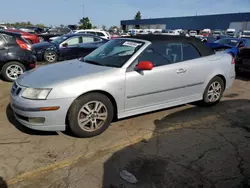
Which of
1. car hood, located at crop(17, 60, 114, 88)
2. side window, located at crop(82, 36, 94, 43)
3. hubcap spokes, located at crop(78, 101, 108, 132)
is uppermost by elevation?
side window, located at crop(82, 36, 94, 43)

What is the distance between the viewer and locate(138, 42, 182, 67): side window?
4020 millimetres

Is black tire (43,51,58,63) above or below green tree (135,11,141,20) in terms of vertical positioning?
below

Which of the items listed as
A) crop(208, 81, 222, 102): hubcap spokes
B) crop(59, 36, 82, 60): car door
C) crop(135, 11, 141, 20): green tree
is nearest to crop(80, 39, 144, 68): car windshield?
crop(208, 81, 222, 102): hubcap spokes

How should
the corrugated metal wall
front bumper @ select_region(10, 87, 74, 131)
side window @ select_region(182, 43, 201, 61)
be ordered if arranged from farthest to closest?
the corrugated metal wall < side window @ select_region(182, 43, 201, 61) < front bumper @ select_region(10, 87, 74, 131)

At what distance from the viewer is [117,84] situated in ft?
11.8

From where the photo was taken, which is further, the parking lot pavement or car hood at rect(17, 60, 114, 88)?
car hood at rect(17, 60, 114, 88)

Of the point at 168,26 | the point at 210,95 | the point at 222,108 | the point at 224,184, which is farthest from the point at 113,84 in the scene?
the point at 168,26

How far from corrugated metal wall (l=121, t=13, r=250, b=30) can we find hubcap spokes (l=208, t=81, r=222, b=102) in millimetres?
52098

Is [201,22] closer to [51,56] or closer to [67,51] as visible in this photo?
[67,51]

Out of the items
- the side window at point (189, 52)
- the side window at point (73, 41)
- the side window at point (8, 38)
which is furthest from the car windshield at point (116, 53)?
the side window at point (73, 41)

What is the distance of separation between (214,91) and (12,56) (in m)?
5.31

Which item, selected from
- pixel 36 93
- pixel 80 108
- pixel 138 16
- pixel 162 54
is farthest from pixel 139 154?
pixel 138 16

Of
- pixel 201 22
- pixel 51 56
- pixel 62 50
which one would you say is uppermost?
pixel 201 22

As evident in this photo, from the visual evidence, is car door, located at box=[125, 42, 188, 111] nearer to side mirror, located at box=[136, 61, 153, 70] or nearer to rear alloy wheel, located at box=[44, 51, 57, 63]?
side mirror, located at box=[136, 61, 153, 70]
